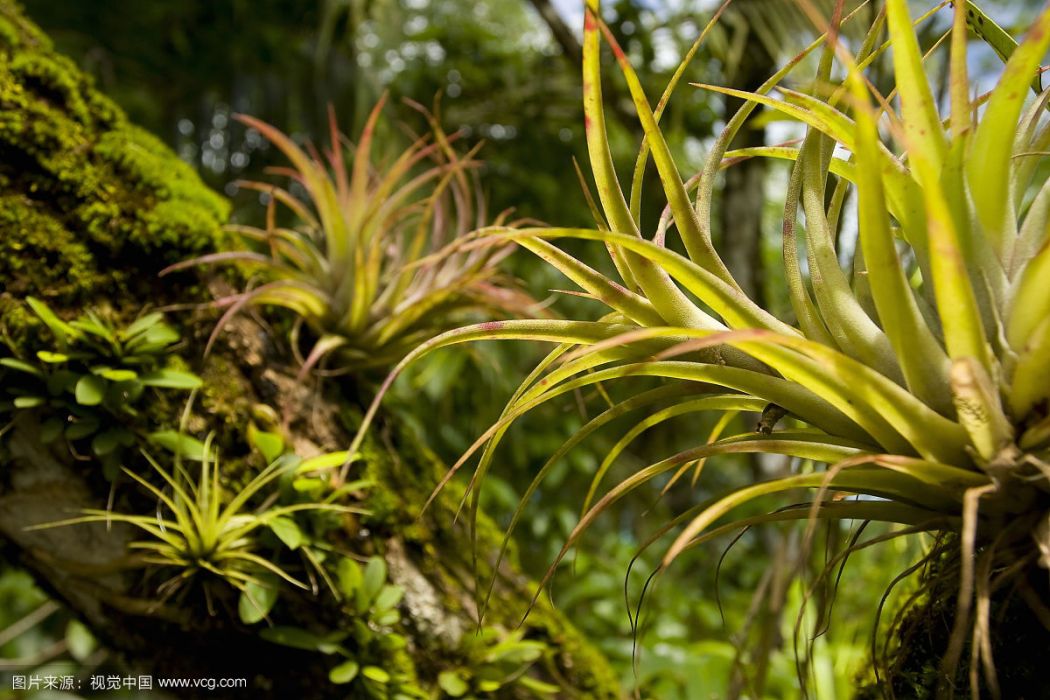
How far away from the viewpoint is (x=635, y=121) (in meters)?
2.50

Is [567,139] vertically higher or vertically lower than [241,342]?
higher

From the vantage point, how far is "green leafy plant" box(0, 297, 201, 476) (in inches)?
37.2

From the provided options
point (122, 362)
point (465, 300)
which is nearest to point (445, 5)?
point (465, 300)

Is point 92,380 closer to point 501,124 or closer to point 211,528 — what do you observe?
point 211,528

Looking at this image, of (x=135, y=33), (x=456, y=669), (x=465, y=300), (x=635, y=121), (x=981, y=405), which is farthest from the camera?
(x=135, y=33)

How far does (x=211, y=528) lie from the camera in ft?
3.13

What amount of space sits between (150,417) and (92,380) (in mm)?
92

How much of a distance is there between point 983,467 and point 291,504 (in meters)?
0.83

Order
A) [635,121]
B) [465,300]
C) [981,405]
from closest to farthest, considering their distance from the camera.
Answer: [981,405]
[465,300]
[635,121]

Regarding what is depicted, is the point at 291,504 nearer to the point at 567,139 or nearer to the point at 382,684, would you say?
the point at 382,684

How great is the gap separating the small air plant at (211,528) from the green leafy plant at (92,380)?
69mm

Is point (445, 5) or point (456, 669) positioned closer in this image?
point (456, 669)

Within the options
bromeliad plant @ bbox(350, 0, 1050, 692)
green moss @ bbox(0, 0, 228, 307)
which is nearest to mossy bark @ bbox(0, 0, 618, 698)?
green moss @ bbox(0, 0, 228, 307)

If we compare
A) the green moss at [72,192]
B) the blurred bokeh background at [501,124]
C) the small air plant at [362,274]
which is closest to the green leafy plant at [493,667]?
the small air plant at [362,274]
